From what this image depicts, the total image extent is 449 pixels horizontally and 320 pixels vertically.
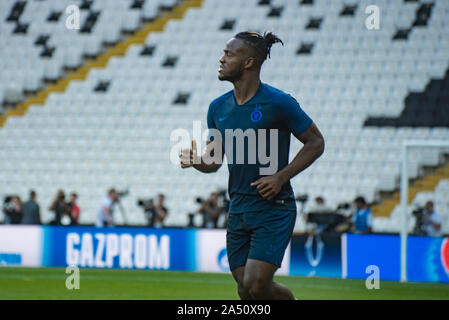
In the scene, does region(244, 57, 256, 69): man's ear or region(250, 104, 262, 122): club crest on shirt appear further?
region(244, 57, 256, 69): man's ear


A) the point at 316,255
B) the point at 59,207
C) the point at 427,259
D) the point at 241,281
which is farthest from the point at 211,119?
the point at 59,207

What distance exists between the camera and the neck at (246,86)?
21.9 ft

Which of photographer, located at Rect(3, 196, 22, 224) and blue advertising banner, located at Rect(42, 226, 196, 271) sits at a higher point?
photographer, located at Rect(3, 196, 22, 224)

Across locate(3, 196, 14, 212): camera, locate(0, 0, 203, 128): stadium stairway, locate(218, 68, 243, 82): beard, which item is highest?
locate(0, 0, 203, 128): stadium stairway

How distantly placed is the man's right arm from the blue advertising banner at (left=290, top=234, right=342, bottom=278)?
34.7ft

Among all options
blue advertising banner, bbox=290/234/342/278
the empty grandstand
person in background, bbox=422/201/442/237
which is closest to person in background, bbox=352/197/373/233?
blue advertising banner, bbox=290/234/342/278

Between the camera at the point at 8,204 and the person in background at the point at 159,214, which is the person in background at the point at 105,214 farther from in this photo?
the camera at the point at 8,204

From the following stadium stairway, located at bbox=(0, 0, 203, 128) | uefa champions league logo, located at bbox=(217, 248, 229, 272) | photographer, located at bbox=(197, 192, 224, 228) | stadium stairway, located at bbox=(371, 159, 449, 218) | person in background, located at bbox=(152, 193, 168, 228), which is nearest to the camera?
uefa champions league logo, located at bbox=(217, 248, 229, 272)

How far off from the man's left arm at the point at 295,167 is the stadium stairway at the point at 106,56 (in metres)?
21.9

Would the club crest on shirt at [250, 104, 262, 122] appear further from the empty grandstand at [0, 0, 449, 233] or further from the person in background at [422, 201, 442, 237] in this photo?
the empty grandstand at [0, 0, 449, 233]

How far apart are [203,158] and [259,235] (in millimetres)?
708

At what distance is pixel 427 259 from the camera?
1608 cm

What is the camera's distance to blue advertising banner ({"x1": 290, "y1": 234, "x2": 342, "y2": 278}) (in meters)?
17.1
